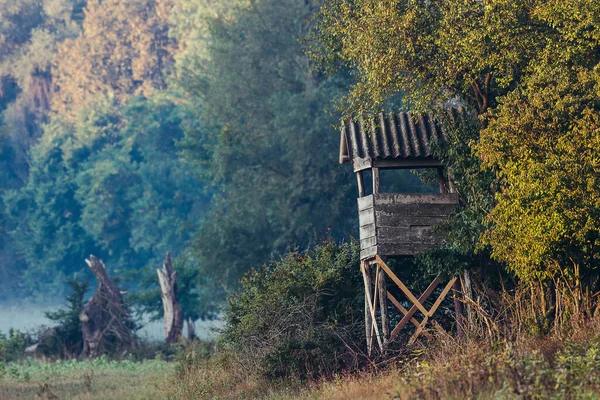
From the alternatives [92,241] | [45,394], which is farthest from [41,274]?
[45,394]

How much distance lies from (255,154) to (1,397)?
24.0 m

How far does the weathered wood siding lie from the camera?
2259cm

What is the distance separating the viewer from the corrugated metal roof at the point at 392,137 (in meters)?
22.4

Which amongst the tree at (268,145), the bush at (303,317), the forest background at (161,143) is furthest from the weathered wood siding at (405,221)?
the tree at (268,145)

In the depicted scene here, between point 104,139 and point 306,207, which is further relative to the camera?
point 104,139

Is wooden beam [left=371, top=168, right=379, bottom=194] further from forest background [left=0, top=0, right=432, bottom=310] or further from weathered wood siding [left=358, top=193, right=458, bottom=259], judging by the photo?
forest background [left=0, top=0, right=432, bottom=310]

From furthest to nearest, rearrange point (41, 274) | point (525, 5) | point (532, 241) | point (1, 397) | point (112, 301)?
point (41, 274) → point (112, 301) → point (1, 397) → point (525, 5) → point (532, 241)

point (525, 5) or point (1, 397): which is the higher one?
point (525, 5)

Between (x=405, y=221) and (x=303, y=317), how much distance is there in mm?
3157

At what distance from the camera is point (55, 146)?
229 ft

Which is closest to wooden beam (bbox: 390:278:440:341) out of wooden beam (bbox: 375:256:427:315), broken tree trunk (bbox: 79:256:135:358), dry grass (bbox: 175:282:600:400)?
wooden beam (bbox: 375:256:427:315)

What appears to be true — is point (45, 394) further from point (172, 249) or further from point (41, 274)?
point (41, 274)

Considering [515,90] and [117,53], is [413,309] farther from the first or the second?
[117,53]

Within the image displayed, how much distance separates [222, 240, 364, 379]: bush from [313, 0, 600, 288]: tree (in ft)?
13.8
